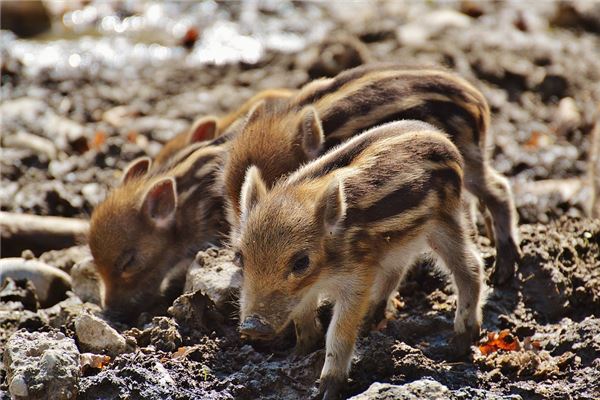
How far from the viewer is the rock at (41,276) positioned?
225 inches

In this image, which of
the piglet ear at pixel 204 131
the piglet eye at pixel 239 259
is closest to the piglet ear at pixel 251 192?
the piglet eye at pixel 239 259

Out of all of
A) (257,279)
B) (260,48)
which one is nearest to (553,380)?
(257,279)

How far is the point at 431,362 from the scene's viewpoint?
477cm

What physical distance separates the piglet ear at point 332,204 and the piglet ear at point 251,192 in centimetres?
34

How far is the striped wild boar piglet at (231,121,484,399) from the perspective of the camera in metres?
4.57

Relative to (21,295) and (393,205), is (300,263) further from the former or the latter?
(21,295)

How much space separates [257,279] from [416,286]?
1.28 m

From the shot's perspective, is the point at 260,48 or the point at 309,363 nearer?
the point at 309,363

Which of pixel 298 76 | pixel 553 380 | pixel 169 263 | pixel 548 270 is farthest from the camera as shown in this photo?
pixel 298 76

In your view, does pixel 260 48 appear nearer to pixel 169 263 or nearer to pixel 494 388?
pixel 169 263

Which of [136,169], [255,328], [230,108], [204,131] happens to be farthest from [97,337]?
[230,108]

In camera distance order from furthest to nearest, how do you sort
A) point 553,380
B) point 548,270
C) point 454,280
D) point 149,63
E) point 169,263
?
point 149,63 < point 169,263 < point 548,270 < point 454,280 < point 553,380

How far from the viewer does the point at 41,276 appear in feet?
18.9

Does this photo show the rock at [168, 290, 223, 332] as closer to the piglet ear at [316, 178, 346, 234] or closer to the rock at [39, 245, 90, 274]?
the piglet ear at [316, 178, 346, 234]
